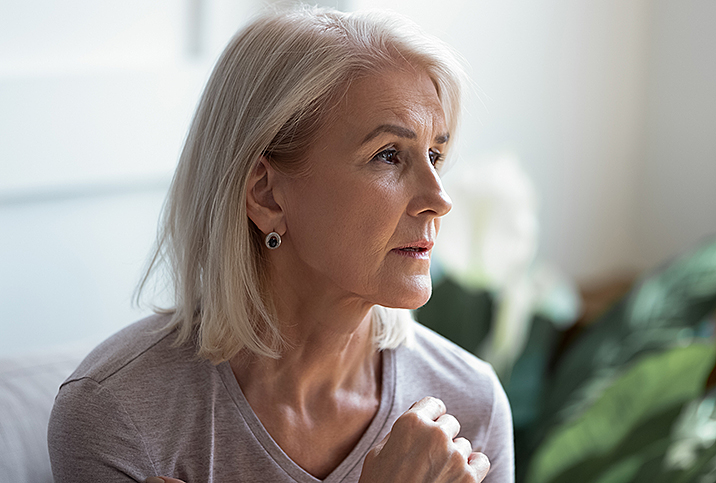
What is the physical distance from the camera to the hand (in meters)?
0.93

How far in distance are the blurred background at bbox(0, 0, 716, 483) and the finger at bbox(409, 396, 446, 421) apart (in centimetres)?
44

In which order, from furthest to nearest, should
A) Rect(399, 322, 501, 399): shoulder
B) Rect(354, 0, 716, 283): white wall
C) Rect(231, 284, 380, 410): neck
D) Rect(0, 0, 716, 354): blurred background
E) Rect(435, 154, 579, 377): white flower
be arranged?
Rect(354, 0, 716, 283): white wall
Rect(435, 154, 579, 377): white flower
Rect(0, 0, 716, 354): blurred background
Rect(399, 322, 501, 399): shoulder
Rect(231, 284, 380, 410): neck

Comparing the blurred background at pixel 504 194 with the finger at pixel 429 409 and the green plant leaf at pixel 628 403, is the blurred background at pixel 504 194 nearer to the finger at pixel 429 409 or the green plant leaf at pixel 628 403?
the green plant leaf at pixel 628 403

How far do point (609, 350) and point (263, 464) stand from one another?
106 centimetres

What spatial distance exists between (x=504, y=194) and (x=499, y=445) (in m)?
0.72

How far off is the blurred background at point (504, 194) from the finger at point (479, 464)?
507 mm

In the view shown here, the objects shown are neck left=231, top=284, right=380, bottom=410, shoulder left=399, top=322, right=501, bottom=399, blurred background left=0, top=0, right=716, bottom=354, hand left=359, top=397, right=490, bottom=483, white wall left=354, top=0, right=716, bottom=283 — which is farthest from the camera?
white wall left=354, top=0, right=716, bottom=283

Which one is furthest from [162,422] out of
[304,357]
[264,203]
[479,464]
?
[479,464]

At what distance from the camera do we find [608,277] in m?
2.64

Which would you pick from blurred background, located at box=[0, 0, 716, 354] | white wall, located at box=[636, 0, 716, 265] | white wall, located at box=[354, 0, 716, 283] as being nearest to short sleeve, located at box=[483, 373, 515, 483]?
blurred background, located at box=[0, 0, 716, 354]

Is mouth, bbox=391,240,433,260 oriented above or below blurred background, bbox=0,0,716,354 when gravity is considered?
below

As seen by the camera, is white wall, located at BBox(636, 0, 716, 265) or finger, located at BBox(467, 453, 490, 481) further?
white wall, located at BBox(636, 0, 716, 265)

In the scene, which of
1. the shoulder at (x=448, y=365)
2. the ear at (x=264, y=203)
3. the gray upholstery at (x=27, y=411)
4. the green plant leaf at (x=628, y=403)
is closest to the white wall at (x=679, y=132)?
the green plant leaf at (x=628, y=403)

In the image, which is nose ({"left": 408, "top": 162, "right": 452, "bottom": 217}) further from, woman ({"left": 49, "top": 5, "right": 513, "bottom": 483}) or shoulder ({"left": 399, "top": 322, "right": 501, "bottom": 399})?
shoulder ({"left": 399, "top": 322, "right": 501, "bottom": 399})
